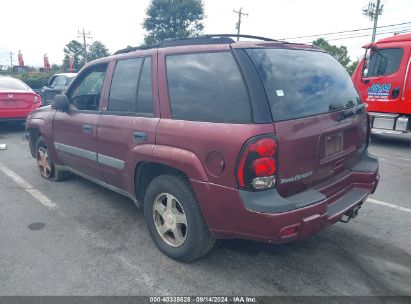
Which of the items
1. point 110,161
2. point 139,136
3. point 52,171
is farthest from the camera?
point 52,171

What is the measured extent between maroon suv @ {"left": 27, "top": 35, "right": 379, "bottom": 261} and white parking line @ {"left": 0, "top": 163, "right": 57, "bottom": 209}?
1.32m

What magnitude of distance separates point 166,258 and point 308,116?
1.77 metres

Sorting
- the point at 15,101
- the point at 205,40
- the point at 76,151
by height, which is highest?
the point at 205,40

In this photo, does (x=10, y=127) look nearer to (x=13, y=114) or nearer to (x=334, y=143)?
(x=13, y=114)

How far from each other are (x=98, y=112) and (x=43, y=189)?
1.94 metres

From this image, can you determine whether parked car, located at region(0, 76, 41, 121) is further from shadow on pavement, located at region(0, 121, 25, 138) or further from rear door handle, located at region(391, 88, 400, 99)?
rear door handle, located at region(391, 88, 400, 99)

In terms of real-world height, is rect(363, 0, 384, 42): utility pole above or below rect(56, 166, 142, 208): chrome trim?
above

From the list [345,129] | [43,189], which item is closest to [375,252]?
[345,129]

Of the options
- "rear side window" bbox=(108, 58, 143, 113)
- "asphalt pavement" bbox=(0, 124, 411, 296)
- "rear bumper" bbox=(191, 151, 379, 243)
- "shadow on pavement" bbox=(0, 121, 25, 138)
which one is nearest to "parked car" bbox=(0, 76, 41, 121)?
"shadow on pavement" bbox=(0, 121, 25, 138)

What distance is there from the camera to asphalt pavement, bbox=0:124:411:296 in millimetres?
2611

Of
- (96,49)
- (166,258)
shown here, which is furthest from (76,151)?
(96,49)

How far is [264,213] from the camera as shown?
225cm

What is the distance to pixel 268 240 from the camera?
2357mm

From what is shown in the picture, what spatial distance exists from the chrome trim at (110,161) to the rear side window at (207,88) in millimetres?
951
